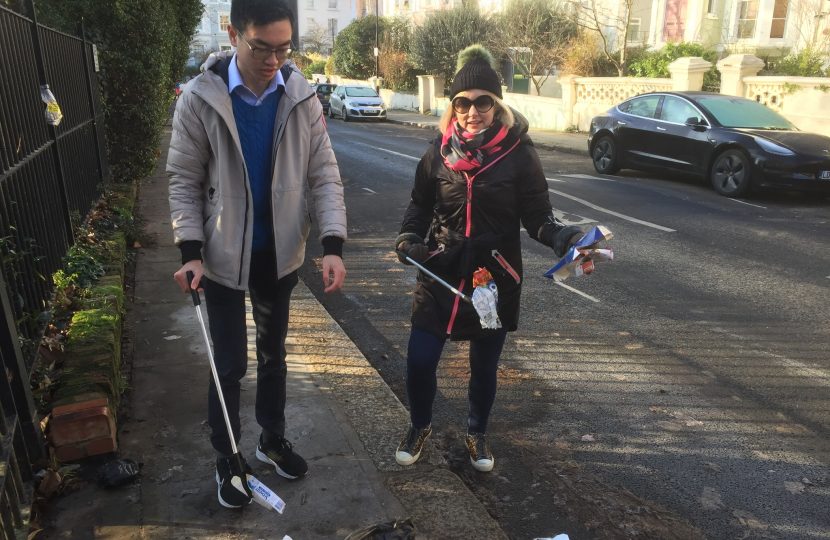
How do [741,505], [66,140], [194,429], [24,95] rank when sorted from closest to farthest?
[741,505] → [194,429] → [24,95] → [66,140]

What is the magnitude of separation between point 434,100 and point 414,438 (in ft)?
102

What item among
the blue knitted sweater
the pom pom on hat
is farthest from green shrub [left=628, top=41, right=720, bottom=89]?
the blue knitted sweater

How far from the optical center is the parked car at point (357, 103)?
2900 cm

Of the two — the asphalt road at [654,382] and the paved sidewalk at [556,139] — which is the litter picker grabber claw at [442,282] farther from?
the paved sidewalk at [556,139]

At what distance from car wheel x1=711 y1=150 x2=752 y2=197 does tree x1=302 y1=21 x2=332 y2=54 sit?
193 feet

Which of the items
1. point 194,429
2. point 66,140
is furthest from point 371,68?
point 194,429

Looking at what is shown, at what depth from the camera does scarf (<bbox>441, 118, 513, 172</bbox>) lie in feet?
10.0

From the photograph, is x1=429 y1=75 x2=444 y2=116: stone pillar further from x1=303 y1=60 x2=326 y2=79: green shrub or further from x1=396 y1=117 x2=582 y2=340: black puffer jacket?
x1=396 y1=117 x2=582 y2=340: black puffer jacket

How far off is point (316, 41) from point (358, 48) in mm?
24576

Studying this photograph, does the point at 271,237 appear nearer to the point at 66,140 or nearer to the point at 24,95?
the point at 24,95

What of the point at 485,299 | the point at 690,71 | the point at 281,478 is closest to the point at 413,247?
the point at 485,299

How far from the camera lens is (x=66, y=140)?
18.8 feet

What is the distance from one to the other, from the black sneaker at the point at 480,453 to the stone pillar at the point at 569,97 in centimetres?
2070

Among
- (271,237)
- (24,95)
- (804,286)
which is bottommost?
(804,286)
